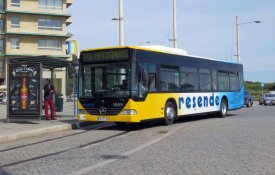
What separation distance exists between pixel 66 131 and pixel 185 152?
691 centimetres

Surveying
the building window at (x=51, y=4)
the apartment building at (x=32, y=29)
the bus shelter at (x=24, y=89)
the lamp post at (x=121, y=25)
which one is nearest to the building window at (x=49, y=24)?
the apartment building at (x=32, y=29)

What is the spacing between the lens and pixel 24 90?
17625 mm

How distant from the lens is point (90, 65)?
1611 cm

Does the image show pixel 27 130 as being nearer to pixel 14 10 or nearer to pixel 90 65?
pixel 90 65

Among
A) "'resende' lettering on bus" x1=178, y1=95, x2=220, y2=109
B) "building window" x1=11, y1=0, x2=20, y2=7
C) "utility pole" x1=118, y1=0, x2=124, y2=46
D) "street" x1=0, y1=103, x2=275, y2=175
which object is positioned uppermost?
"building window" x1=11, y1=0, x2=20, y2=7

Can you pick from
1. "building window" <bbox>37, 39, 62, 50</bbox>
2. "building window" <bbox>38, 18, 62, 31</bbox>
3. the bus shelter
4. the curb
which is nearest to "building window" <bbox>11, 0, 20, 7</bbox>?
"building window" <bbox>38, 18, 62, 31</bbox>

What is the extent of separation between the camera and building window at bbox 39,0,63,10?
65.6 meters

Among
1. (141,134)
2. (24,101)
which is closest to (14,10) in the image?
(24,101)

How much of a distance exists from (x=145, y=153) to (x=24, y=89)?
9.15 metres

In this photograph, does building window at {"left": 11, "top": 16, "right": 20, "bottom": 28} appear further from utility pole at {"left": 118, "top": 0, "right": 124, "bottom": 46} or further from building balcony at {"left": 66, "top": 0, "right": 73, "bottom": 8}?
utility pole at {"left": 118, "top": 0, "right": 124, "bottom": 46}

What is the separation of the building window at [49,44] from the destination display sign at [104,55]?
50.9 meters

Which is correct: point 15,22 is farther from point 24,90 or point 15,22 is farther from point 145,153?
point 145,153

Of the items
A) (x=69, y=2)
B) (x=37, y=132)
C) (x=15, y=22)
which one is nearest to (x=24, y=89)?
(x=37, y=132)

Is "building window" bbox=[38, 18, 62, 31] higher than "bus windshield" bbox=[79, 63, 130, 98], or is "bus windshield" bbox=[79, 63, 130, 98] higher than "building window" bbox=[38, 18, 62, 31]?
"building window" bbox=[38, 18, 62, 31]
